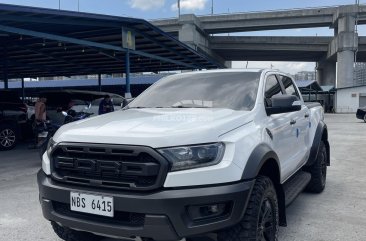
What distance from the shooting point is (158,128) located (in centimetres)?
302

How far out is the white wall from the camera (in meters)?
44.3

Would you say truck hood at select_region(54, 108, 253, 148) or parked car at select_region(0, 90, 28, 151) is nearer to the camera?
truck hood at select_region(54, 108, 253, 148)

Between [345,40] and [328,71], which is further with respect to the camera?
[328,71]

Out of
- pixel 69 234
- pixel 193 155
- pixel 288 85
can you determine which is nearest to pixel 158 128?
pixel 193 155

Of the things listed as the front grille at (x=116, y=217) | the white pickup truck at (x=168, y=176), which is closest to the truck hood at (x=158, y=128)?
the white pickup truck at (x=168, y=176)

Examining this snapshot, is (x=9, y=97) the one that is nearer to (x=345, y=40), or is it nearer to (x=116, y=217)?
(x=116, y=217)

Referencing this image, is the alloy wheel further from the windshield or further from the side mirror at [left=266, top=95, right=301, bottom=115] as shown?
the side mirror at [left=266, top=95, right=301, bottom=115]

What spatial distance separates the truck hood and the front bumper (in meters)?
0.38

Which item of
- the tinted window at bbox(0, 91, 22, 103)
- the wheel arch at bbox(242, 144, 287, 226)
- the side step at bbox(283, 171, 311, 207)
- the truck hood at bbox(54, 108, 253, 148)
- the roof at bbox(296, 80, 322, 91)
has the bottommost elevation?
the side step at bbox(283, 171, 311, 207)

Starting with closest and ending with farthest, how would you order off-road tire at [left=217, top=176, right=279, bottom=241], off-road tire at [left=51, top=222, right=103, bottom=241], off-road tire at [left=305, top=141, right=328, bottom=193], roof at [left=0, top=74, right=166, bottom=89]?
off-road tire at [left=217, top=176, right=279, bottom=241] < off-road tire at [left=51, top=222, right=103, bottom=241] < off-road tire at [left=305, top=141, right=328, bottom=193] < roof at [left=0, top=74, right=166, bottom=89]

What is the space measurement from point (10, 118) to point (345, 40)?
44347mm

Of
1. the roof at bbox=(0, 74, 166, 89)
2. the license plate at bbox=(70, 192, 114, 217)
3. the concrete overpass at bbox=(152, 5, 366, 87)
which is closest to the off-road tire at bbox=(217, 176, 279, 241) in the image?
the license plate at bbox=(70, 192, 114, 217)

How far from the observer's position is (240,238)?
295cm

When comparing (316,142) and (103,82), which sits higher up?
(103,82)
